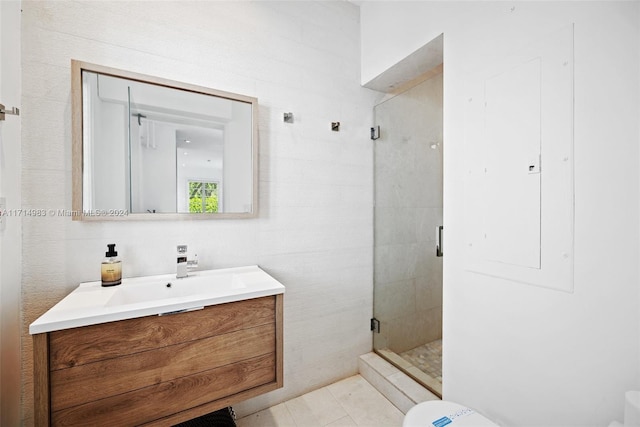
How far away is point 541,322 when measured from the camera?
1.05 metres

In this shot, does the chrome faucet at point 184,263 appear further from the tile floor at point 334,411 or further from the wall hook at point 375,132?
the wall hook at point 375,132

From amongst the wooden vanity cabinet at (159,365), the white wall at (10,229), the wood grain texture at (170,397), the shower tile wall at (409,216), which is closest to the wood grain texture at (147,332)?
the wooden vanity cabinet at (159,365)

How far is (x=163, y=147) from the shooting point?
4.52ft

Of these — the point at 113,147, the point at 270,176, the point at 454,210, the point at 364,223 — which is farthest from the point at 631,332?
the point at 113,147

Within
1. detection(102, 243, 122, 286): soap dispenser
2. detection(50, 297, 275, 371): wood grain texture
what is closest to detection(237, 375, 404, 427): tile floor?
detection(50, 297, 275, 371): wood grain texture

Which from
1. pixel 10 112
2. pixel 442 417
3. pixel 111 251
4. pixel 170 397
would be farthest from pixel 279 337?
pixel 10 112

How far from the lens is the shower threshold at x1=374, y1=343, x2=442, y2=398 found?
1.62m

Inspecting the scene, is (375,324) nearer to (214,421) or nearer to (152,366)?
(214,421)

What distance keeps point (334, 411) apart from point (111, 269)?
55.3 inches

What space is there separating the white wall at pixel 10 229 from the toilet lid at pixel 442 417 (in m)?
1.49

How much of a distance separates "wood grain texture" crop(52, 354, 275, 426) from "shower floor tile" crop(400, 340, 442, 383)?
1.07m

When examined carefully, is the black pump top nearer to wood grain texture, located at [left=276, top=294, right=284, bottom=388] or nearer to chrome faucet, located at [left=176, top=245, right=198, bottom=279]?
chrome faucet, located at [left=176, top=245, right=198, bottom=279]

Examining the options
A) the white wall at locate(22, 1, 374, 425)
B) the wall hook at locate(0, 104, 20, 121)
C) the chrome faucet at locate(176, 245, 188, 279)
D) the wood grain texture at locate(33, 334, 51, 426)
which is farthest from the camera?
the chrome faucet at locate(176, 245, 188, 279)

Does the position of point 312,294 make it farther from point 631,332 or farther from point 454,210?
point 631,332
